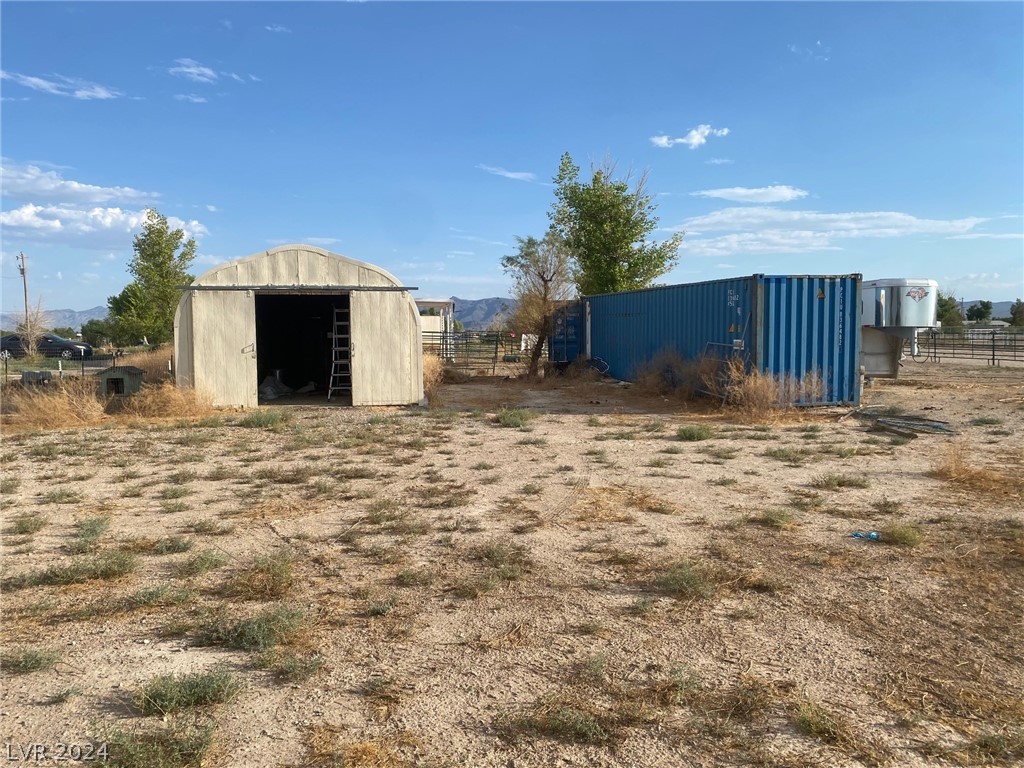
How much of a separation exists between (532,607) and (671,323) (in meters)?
14.8

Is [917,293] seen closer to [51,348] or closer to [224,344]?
[224,344]

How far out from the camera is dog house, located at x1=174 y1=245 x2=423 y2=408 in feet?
52.6

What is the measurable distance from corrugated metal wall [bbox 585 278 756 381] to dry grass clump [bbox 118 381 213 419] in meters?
11.3

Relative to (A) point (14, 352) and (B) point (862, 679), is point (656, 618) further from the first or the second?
(A) point (14, 352)

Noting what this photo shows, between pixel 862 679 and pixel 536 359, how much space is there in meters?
21.8

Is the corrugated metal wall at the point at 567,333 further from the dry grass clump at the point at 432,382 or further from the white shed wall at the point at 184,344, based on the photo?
the white shed wall at the point at 184,344

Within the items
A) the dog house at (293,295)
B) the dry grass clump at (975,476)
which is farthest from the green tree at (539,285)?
the dry grass clump at (975,476)

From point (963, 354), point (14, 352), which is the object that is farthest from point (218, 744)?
point (14, 352)

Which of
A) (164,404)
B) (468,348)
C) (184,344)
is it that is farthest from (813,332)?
(468,348)

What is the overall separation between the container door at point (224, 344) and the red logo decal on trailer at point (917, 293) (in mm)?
17389

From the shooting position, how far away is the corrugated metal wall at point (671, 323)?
Result: 15.6m

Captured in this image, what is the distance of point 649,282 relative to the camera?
94.5ft

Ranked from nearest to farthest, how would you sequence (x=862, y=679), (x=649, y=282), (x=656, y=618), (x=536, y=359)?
(x=862, y=679), (x=656, y=618), (x=536, y=359), (x=649, y=282)

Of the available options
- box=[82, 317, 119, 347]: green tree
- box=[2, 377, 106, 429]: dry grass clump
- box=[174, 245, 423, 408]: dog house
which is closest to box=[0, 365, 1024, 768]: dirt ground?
box=[2, 377, 106, 429]: dry grass clump
